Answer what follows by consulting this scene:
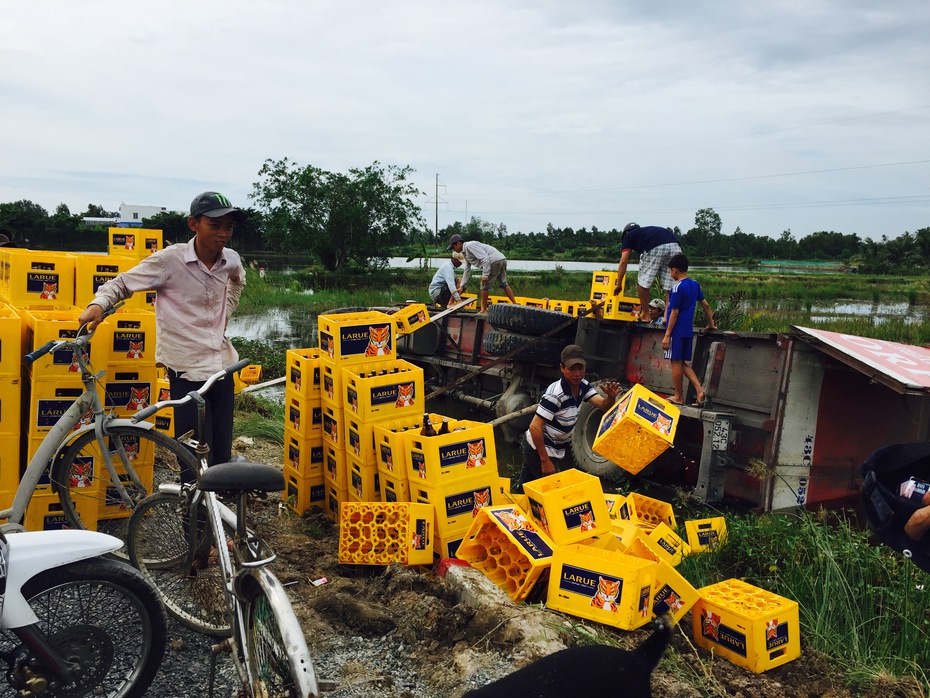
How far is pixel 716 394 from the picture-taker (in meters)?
6.73

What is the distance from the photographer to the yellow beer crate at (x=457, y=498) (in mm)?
4635

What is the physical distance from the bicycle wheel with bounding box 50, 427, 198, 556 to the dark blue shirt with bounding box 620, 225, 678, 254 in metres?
6.73

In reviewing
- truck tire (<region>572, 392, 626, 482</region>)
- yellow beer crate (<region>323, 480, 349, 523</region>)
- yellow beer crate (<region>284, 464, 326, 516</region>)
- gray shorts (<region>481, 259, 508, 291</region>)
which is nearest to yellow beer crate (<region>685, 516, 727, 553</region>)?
truck tire (<region>572, 392, 626, 482</region>)

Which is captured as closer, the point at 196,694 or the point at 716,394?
the point at 196,694

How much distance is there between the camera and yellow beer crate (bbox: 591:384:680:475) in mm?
5039

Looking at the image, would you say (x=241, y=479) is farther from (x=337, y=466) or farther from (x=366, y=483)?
(x=337, y=466)

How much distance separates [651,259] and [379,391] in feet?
17.0

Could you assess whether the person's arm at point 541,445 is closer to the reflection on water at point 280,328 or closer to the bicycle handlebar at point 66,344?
the bicycle handlebar at point 66,344

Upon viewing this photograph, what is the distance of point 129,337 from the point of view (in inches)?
172

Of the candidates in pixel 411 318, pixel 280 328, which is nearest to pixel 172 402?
pixel 411 318

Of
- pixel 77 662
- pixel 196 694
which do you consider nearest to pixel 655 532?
pixel 196 694

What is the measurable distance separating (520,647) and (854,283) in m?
40.7

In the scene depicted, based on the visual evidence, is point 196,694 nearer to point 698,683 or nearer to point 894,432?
point 698,683

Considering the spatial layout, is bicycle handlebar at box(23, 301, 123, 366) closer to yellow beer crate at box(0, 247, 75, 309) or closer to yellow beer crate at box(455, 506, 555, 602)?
yellow beer crate at box(0, 247, 75, 309)
